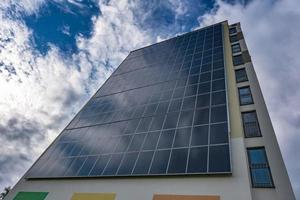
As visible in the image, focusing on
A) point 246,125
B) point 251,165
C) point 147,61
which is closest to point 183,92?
point 246,125

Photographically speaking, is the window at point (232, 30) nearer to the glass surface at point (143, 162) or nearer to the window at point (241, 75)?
the window at point (241, 75)

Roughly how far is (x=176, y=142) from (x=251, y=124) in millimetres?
4879

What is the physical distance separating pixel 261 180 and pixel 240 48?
591 inches

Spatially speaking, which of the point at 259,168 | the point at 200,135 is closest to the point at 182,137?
the point at 200,135

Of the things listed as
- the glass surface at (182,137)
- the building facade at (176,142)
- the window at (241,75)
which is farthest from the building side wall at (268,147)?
the glass surface at (182,137)

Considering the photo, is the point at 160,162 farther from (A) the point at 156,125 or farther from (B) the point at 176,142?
(A) the point at 156,125

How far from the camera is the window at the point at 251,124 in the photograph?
11.9m

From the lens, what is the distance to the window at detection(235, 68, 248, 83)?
637 inches

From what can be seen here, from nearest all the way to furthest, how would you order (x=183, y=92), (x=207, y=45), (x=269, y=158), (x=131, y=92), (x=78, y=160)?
(x=269, y=158)
(x=78, y=160)
(x=183, y=92)
(x=131, y=92)
(x=207, y=45)

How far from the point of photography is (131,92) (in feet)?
66.9

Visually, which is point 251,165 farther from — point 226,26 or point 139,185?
point 226,26

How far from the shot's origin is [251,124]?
494 inches

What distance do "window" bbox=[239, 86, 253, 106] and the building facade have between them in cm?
7

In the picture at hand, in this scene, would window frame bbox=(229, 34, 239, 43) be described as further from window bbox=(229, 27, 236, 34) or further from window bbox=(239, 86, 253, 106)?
window bbox=(239, 86, 253, 106)
